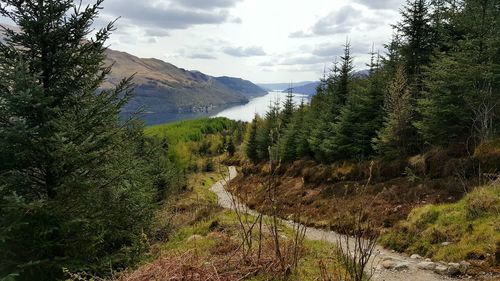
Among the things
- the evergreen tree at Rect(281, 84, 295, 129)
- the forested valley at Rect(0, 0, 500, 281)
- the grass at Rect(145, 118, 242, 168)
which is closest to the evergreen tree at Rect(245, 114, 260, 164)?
the evergreen tree at Rect(281, 84, 295, 129)

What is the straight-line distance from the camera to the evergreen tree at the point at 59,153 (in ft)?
25.3

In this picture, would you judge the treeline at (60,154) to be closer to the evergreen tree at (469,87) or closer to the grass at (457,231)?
the grass at (457,231)

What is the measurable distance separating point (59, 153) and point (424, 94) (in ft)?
60.8

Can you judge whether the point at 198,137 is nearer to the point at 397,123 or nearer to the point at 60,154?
the point at 397,123

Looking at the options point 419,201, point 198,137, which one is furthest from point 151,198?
point 198,137

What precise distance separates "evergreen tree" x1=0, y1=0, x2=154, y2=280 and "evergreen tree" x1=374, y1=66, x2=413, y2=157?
49.9 feet

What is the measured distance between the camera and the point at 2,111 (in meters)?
7.67

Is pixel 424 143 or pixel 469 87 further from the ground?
pixel 469 87

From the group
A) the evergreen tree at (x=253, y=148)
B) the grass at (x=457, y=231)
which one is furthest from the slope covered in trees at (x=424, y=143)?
the evergreen tree at (x=253, y=148)

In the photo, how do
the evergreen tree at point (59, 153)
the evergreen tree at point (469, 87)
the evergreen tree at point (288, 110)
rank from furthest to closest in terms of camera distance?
the evergreen tree at point (288, 110) < the evergreen tree at point (469, 87) < the evergreen tree at point (59, 153)

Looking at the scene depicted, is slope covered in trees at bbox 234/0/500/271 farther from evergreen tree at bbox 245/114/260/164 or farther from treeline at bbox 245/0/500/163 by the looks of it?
evergreen tree at bbox 245/114/260/164

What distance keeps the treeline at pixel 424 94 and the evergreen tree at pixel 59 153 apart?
547cm

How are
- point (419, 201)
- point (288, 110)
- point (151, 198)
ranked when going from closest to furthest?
1. point (151, 198)
2. point (419, 201)
3. point (288, 110)

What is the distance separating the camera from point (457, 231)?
11.2 m
